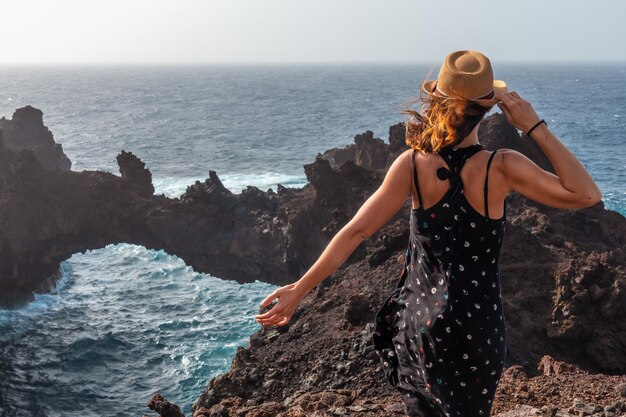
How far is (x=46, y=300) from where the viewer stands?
116 feet

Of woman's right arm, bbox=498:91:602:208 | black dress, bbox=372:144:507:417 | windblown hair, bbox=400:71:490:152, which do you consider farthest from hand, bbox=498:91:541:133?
black dress, bbox=372:144:507:417

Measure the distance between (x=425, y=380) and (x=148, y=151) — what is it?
72222 mm

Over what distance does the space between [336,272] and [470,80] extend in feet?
49.6

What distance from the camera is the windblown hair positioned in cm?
335

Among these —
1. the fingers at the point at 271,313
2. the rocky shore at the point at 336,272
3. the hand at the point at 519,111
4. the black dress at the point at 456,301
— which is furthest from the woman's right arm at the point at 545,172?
the rocky shore at the point at 336,272

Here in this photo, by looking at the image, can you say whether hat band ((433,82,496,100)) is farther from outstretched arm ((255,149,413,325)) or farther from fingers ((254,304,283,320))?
fingers ((254,304,283,320))

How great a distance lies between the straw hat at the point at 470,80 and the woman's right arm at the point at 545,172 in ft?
0.32

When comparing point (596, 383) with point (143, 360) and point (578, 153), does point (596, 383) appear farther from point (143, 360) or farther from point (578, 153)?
point (578, 153)

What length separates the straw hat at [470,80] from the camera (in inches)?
130

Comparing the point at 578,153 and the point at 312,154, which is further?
the point at 312,154

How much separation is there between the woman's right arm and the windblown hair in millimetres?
185

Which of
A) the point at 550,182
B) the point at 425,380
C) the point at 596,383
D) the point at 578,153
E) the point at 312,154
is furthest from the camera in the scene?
the point at 312,154

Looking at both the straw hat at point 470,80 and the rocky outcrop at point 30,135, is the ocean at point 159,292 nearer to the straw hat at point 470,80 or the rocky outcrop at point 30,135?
the straw hat at point 470,80

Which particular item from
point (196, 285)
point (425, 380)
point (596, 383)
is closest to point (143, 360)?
point (196, 285)
